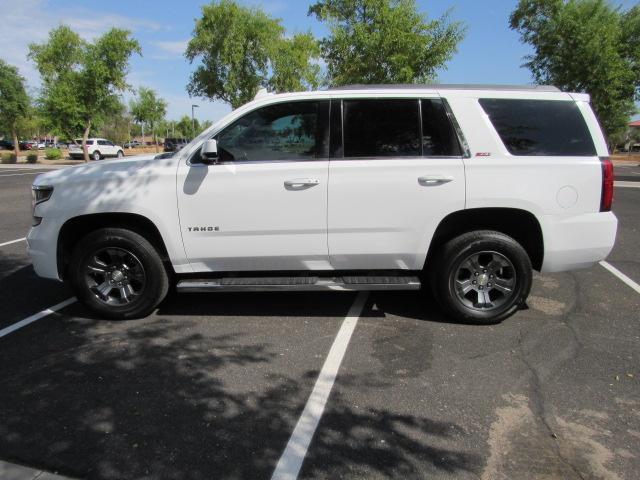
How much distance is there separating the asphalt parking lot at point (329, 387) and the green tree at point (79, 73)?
100 ft

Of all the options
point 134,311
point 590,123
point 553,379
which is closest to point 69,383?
point 134,311

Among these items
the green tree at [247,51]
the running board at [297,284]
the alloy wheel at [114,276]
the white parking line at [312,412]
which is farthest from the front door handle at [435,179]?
the green tree at [247,51]

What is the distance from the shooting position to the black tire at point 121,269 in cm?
422

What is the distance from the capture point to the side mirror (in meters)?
3.85

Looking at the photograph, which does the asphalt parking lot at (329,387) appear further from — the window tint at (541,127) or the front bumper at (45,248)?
the window tint at (541,127)

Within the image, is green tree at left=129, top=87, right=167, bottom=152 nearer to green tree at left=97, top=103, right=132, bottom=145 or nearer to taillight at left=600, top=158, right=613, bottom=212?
green tree at left=97, top=103, right=132, bottom=145

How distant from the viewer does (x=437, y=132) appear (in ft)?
13.6

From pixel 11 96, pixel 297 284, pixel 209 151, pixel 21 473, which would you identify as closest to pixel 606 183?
pixel 297 284

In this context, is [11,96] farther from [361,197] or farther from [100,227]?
[361,197]

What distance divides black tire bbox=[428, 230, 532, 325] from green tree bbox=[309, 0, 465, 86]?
1322 centimetres

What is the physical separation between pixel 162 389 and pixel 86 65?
110ft

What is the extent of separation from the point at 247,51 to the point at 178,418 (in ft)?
109

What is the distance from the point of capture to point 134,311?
4.38 meters

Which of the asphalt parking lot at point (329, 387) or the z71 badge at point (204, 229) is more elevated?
the z71 badge at point (204, 229)
